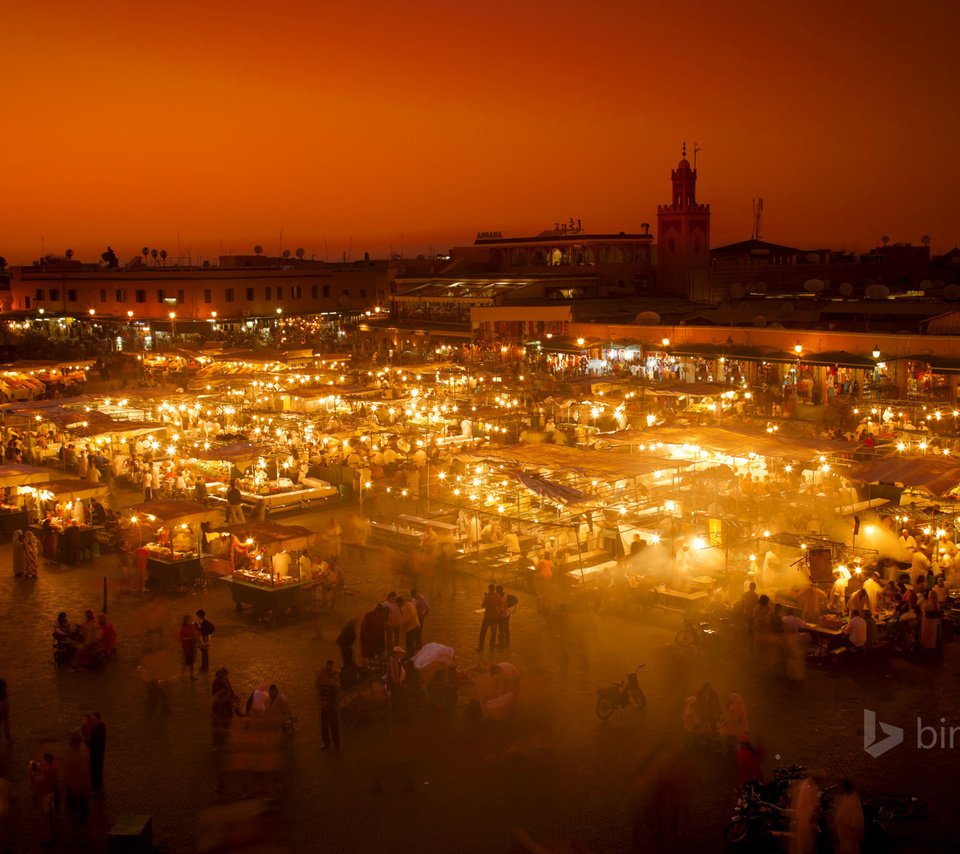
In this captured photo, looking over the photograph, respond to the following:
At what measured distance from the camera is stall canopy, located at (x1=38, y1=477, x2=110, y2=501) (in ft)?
59.7

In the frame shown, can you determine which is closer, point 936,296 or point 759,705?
point 759,705

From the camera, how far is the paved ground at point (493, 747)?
8.39 meters

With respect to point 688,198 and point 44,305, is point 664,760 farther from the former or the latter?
point 44,305

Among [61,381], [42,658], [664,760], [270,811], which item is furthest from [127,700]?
[61,381]

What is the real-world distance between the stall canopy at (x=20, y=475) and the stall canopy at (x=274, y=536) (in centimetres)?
652

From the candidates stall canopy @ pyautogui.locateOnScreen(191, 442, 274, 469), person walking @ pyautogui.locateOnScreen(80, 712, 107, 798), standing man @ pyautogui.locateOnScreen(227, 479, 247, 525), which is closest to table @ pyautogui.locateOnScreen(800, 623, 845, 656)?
person walking @ pyautogui.locateOnScreen(80, 712, 107, 798)

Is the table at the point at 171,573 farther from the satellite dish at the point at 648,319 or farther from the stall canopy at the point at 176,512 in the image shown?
the satellite dish at the point at 648,319

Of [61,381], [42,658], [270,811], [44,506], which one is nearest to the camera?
[270,811]

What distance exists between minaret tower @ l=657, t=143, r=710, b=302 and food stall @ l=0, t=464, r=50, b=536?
36992 mm

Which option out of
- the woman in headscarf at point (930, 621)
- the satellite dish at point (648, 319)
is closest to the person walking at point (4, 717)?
the woman in headscarf at point (930, 621)

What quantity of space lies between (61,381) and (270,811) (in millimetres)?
31762

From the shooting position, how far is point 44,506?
18.8 metres

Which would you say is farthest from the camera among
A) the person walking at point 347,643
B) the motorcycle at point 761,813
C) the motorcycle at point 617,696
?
the person walking at point 347,643

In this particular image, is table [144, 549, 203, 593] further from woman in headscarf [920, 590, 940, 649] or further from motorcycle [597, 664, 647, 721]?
woman in headscarf [920, 590, 940, 649]
